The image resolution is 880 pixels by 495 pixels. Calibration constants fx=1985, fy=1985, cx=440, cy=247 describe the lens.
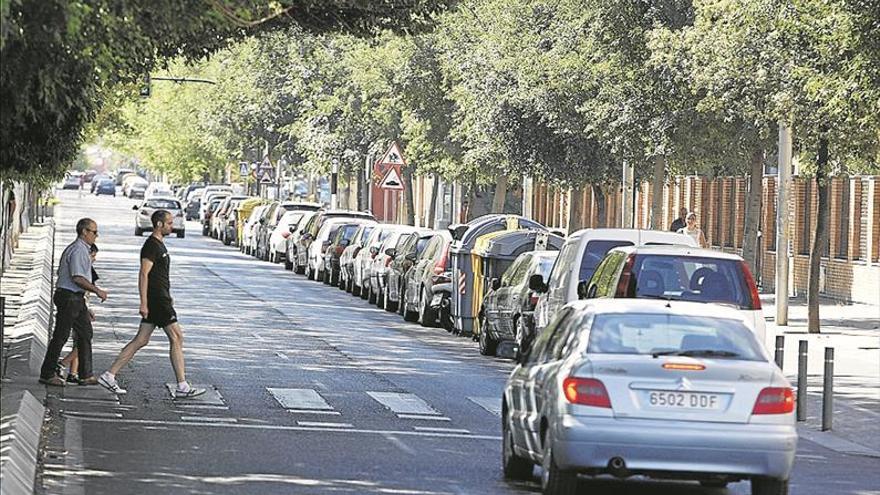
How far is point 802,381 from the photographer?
65.7ft

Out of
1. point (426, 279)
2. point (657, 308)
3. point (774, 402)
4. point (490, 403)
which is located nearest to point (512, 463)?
point (657, 308)

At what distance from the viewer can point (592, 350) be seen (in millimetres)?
12719

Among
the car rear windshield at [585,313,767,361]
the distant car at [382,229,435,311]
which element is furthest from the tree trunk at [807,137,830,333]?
the car rear windshield at [585,313,767,361]

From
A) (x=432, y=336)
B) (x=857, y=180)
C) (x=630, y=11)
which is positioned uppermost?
(x=630, y=11)

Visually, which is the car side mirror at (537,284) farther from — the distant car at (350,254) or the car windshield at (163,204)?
the car windshield at (163,204)

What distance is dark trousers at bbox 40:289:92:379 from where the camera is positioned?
20.5 metres

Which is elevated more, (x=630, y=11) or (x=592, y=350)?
(x=630, y=11)

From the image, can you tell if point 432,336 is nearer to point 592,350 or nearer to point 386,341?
point 386,341

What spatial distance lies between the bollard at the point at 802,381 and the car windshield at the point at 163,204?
164 feet

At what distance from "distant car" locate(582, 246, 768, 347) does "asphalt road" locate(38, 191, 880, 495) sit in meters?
1.54

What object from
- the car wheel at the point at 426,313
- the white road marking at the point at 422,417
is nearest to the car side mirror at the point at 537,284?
the white road marking at the point at 422,417

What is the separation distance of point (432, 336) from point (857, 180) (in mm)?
14679

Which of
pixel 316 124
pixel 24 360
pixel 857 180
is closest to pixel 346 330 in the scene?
pixel 24 360

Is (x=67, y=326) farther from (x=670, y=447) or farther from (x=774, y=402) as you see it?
(x=774, y=402)
